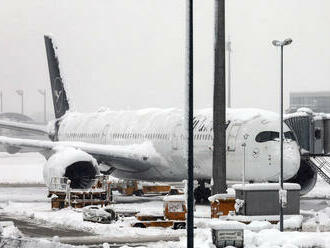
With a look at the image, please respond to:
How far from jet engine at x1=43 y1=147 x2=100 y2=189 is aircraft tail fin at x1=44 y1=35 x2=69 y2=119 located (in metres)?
15.2

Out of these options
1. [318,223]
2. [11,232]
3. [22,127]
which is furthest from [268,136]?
[22,127]

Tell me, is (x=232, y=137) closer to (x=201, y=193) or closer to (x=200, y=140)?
(x=200, y=140)

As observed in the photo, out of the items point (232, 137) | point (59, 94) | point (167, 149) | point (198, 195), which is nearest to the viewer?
point (232, 137)

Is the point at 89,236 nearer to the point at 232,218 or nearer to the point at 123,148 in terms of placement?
the point at 232,218

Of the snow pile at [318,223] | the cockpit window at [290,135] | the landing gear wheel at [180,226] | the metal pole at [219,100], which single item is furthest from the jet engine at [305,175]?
the landing gear wheel at [180,226]

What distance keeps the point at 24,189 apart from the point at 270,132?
2260 cm

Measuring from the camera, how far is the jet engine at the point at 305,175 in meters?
37.5

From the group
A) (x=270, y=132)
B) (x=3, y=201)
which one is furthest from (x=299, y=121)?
(x=3, y=201)

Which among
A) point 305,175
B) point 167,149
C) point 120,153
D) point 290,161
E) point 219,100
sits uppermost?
point 219,100

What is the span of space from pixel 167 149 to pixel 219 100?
9.02 metres

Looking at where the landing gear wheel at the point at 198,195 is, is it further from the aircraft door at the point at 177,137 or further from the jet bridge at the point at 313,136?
the jet bridge at the point at 313,136

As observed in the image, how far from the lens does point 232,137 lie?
35.7 m

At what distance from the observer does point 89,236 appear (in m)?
26.4

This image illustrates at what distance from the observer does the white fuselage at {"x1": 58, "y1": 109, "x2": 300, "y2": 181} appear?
34969 mm
